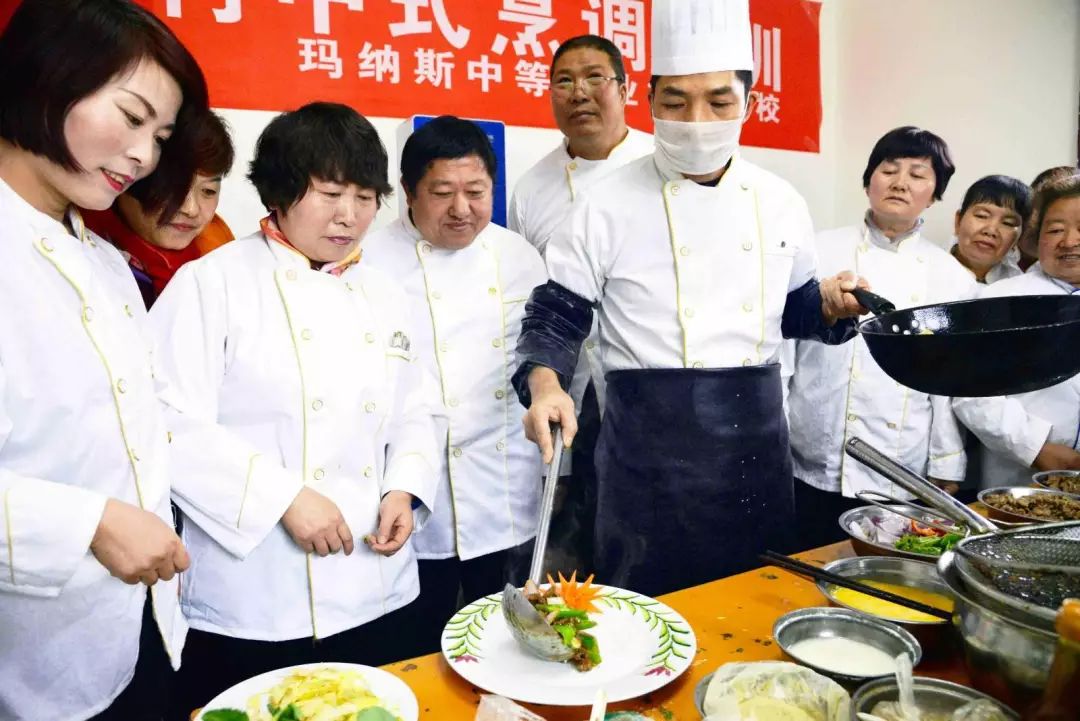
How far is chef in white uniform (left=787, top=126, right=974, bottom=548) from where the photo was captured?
282 cm

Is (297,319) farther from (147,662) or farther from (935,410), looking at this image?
(935,410)

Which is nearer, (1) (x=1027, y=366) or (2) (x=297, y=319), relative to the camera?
(1) (x=1027, y=366)

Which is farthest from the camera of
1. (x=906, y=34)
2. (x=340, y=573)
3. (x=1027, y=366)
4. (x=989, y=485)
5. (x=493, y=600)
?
(x=906, y=34)

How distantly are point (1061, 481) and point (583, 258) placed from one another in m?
1.43

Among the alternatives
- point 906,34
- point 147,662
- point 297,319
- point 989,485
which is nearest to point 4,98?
point 297,319

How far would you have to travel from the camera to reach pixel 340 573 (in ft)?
5.48

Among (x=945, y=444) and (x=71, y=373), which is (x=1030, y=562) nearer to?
(x=71, y=373)

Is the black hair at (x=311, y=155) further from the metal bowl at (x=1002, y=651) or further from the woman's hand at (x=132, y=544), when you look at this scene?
the metal bowl at (x=1002, y=651)

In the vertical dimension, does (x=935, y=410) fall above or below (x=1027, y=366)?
below

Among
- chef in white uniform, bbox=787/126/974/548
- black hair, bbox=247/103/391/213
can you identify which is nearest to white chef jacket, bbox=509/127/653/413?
chef in white uniform, bbox=787/126/974/548

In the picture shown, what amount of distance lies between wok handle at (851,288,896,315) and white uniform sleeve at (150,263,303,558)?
1.22m

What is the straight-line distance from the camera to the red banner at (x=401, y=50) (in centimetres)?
281

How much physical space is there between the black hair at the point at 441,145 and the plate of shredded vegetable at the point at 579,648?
1328 mm

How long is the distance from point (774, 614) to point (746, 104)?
1.20 meters
